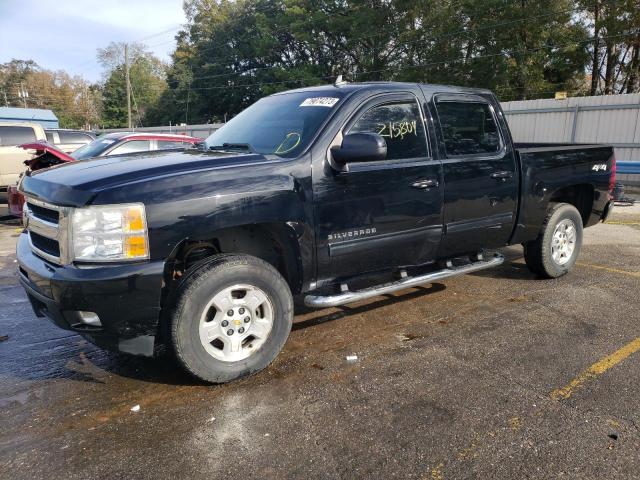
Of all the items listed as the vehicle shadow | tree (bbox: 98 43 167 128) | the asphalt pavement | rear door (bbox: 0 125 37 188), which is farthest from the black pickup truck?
tree (bbox: 98 43 167 128)

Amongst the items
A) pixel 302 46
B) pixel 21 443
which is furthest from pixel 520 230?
pixel 302 46

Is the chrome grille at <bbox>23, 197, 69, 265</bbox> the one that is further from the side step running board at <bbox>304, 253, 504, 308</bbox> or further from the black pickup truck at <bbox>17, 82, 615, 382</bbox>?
the side step running board at <bbox>304, 253, 504, 308</bbox>

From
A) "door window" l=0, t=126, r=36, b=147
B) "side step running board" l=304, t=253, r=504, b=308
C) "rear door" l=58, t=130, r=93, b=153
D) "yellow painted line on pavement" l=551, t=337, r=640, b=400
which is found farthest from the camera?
"rear door" l=58, t=130, r=93, b=153

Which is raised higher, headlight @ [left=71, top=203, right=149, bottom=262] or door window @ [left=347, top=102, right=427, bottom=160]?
door window @ [left=347, top=102, right=427, bottom=160]

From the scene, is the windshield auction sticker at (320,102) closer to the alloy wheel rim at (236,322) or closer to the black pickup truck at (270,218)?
the black pickup truck at (270,218)

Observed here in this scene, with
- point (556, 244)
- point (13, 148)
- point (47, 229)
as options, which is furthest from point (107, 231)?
point (13, 148)

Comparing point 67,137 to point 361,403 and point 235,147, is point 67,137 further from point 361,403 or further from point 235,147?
point 361,403

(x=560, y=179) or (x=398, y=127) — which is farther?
(x=560, y=179)

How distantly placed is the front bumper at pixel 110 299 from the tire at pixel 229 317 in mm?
162

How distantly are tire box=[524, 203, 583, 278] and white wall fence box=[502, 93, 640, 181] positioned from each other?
35.0 feet

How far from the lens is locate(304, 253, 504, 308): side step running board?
3581mm

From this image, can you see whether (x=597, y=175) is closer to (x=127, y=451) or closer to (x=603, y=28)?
(x=127, y=451)

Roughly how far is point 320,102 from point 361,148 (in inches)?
29.4

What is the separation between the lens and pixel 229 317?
10.6 feet
